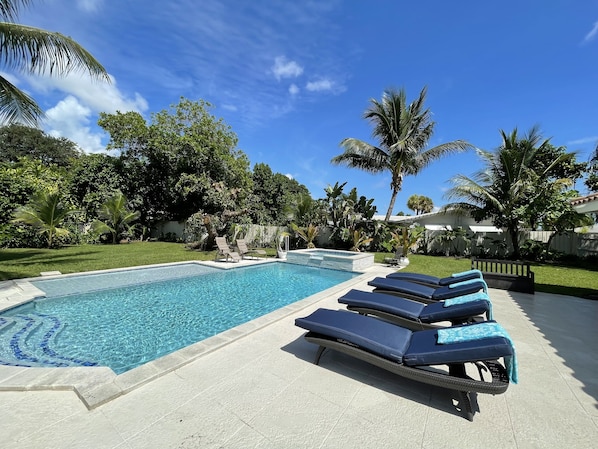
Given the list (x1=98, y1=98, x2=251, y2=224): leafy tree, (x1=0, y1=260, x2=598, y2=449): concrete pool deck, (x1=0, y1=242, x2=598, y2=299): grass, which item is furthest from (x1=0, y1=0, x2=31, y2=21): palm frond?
(x1=98, y1=98, x2=251, y2=224): leafy tree

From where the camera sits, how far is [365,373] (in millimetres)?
3273

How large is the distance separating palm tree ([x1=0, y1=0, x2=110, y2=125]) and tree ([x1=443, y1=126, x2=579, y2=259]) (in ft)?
59.1

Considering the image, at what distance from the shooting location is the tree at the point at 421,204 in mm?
49938

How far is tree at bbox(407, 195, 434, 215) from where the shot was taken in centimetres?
4994

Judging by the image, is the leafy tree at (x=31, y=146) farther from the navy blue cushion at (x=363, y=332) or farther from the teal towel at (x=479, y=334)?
the teal towel at (x=479, y=334)

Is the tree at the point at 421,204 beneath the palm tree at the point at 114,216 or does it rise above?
above

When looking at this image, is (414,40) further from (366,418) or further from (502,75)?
(366,418)

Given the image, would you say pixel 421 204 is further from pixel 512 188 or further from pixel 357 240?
pixel 357 240

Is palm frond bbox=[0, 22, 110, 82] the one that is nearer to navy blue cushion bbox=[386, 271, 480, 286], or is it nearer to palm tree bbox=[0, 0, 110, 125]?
palm tree bbox=[0, 0, 110, 125]

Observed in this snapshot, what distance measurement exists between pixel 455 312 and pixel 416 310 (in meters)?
0.58

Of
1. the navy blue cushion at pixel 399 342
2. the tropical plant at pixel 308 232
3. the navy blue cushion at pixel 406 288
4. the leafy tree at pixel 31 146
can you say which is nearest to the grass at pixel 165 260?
the navy blue cushion at pixel 406 288

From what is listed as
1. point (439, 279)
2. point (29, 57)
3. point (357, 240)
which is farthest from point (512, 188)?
point (29, 57)

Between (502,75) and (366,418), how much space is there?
13665mm

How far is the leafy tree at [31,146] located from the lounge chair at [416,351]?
38746mm
